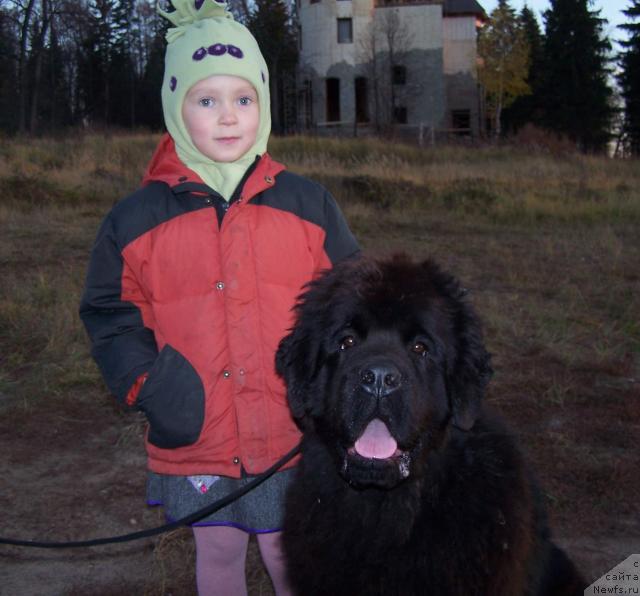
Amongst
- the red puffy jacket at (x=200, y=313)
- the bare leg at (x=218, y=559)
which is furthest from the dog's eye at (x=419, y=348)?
the bare leg at (x=218, y=559)

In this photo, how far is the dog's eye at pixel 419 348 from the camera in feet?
7.57

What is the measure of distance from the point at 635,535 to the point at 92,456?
309 cm

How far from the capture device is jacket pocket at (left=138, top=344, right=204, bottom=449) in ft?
8.03

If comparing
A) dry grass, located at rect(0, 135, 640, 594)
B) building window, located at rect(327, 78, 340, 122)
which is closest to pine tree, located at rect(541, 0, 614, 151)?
building window, located at rect(327, 78, 340, 122)

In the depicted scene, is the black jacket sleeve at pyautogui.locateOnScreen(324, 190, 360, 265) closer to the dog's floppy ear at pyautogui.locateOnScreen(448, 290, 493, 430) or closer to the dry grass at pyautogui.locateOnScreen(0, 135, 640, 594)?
the dry grass at pyautogui.locateOnScreen(0, 135, 640, 594)

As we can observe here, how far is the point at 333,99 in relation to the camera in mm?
40438

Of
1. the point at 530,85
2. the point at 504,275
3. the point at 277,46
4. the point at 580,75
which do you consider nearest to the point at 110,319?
the point at 504,275

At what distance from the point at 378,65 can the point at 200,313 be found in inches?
1515

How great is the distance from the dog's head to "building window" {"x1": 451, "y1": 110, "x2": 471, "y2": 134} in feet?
132

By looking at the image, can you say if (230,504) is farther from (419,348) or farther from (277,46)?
(277,46)

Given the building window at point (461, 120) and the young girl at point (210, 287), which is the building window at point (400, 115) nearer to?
the building window at point (461, 120)

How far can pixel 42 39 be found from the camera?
95.4 feet

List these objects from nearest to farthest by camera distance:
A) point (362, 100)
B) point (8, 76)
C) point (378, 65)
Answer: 1. point (8, 76)
2. point (378, 65)
3. point (362, 100)

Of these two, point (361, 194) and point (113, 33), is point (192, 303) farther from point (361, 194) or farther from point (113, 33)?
point (113, 33)
